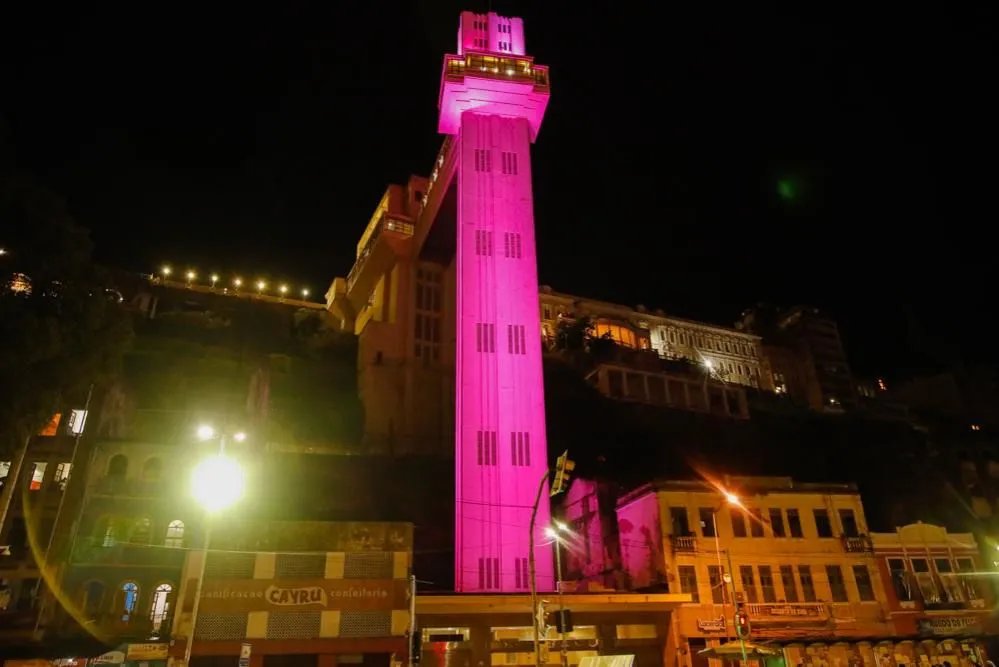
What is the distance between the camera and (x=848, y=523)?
37000mm

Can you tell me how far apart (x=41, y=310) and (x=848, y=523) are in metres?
41.0

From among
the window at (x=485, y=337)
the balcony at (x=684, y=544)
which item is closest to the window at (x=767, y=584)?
the balcony at (x=684, y=544)

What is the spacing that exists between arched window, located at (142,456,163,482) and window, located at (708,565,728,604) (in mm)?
33432

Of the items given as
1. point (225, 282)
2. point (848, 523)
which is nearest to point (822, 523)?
point (848, 523)

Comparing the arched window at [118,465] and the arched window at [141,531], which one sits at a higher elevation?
the arched window at [118,465]

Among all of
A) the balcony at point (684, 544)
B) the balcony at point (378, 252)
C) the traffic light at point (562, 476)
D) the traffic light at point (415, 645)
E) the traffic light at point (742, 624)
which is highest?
the balcony at point (378, 252)

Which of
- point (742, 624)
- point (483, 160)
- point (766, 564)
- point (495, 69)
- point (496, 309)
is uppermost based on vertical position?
point (495, 69)

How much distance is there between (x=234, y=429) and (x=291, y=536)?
20.8 metres

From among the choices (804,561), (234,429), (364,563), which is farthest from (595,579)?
(234,429)

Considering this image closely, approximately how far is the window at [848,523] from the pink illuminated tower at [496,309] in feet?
53.4

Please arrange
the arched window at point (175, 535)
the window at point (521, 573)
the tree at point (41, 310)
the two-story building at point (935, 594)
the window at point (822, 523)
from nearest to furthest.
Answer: the tree at point (41, 310) < the two-story building at point (935, 594) < the window at point (822, 523) < the window at point (521, 573) < the arched window at point (175, 535)

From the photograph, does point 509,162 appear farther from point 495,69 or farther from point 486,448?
point 486,448

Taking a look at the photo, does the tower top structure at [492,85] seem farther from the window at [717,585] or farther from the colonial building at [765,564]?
the window at [717,585]

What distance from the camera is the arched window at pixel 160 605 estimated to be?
1496 inches
